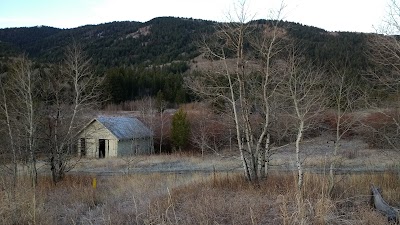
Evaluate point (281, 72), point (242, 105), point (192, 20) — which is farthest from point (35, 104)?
point (192, 20)

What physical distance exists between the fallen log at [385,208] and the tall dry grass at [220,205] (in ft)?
0.66

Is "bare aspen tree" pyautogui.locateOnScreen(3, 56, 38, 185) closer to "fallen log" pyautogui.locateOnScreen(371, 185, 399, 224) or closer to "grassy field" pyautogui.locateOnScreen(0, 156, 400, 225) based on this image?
"grassy field" pyautogui.locateOnScreen(0, 156, 400, 225)

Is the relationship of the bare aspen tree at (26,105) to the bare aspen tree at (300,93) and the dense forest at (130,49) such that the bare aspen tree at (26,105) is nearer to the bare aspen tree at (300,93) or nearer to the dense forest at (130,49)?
the bare aspen tree at (300,93)

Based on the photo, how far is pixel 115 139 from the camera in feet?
122

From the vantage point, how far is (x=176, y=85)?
225 feet

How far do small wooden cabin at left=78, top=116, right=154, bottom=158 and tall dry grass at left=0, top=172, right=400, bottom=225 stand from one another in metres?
Result: 24.8

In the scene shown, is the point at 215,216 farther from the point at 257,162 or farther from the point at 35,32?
the point at 35,32

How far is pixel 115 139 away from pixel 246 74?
26733 millimetres

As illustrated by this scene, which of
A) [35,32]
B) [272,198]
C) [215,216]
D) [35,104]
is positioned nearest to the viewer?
[215,216]

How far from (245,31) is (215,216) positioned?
652 cm

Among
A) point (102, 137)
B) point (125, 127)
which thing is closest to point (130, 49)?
point (125, 127)

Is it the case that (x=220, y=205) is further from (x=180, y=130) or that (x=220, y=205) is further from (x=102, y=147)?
(x=102, y=147)

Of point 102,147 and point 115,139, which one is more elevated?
point 115,139

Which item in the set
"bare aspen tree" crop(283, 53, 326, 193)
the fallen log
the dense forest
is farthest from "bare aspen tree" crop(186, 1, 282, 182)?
the dense forest
